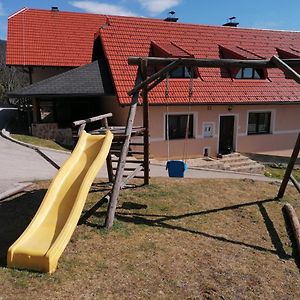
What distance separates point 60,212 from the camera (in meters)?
5.41

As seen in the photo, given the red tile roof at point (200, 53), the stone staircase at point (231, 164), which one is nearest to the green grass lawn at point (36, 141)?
the red tile roof at point (200, 53)

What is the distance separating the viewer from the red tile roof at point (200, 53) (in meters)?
16.0

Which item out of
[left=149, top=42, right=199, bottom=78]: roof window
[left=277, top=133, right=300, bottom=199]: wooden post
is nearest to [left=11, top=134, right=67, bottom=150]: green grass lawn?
[left=149, top=42, right=199, bottom=78]: roof window

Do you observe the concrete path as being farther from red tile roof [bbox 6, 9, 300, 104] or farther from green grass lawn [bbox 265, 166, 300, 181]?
red tile roof [bbox 6, 9, 300, 104]

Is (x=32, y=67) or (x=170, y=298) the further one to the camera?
(x=32, y=67)

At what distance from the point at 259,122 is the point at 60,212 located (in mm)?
14416

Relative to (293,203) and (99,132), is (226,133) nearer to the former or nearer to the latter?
(293,203)

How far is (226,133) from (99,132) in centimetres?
1078

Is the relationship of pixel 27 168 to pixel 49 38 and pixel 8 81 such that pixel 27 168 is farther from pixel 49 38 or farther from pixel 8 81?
pixel 8 81

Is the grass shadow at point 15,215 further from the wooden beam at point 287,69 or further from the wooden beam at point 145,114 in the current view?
the wooden beam at point 287,69

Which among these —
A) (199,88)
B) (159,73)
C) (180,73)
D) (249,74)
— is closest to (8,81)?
(180,73)

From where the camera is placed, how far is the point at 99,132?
7.68 meters

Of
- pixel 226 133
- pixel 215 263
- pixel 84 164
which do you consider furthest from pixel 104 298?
pixel 226 133

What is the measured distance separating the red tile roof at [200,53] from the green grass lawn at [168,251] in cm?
840
